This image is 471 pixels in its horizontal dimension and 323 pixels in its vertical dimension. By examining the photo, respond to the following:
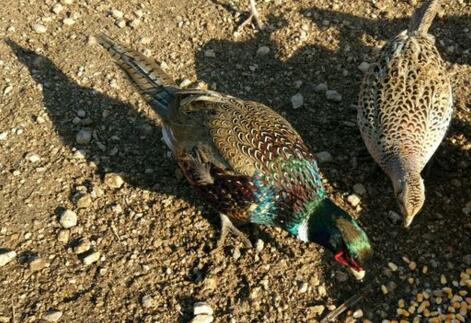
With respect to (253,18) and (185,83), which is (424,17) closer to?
→ (253,18)

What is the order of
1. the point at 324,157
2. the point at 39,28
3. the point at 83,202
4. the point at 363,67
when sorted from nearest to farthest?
the point at 83,202 < the point at 324,157 < the point at 363,67 < the point at 39,28

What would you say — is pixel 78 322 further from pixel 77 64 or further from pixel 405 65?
pixel 405 65

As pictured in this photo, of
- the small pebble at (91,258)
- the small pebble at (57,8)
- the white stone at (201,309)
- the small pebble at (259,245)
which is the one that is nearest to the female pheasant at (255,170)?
the small pebble at (259,245)

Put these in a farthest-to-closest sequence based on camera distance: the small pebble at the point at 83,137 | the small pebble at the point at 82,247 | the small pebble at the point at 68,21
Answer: the small pebble at the point at 68,21
the small pebble at the point at 83,137
the small pebble at the point at 82,247

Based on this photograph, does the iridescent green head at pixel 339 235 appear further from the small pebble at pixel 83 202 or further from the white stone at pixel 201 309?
the small pebble at pixel 83 202

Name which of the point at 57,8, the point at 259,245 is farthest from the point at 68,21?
the point at 259,245

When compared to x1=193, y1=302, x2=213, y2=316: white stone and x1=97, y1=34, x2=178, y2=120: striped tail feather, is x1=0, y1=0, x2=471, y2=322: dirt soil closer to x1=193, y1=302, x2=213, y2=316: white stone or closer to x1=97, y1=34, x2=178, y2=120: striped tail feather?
x1=193, y1=302, x2=213, y2=316: white stone

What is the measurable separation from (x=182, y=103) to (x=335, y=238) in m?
1.49

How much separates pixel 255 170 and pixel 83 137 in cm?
178

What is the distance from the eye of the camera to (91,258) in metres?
4.31

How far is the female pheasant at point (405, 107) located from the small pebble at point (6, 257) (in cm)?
284

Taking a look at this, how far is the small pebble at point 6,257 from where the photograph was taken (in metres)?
4.25

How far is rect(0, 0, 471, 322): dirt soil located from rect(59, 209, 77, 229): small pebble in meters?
0.04

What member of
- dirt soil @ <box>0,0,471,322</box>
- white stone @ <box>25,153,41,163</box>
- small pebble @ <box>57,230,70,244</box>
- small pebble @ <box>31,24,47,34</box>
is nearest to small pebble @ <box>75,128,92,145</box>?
dirt soil @ <box>0,0,471,322</box>
